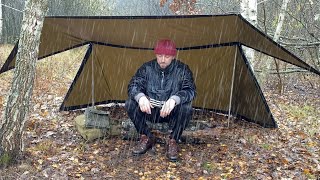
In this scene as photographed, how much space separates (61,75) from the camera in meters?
10.3

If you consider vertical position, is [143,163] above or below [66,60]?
below

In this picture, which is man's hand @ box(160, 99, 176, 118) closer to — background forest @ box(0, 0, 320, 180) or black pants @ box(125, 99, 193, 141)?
black pants @ box(125, 99, 193, 141)

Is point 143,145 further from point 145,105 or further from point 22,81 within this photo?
point 22,81

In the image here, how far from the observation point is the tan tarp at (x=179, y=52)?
4441 millimetres

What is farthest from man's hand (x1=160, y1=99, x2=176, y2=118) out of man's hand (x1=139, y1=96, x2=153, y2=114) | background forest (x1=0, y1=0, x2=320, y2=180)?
background forest (x1=0, y1=0, x2=320, y2=180)

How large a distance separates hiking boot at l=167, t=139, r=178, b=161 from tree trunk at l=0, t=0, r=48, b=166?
64.4 inches

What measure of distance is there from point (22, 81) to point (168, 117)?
173 centimetres

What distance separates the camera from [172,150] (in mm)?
4145

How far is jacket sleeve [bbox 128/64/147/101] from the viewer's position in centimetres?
424

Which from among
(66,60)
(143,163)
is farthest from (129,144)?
(66,60)

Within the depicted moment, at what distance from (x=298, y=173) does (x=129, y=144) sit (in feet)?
6.70

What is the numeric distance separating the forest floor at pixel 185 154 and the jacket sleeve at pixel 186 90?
71 centimetres

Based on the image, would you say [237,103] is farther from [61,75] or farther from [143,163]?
[61,75]

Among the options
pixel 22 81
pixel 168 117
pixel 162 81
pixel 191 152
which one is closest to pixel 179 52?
pixel 162 81
